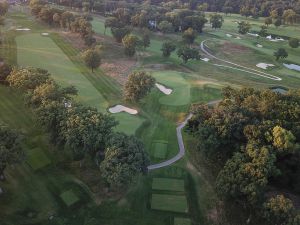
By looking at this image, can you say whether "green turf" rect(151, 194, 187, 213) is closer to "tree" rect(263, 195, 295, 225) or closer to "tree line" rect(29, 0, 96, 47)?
"tree" rect(263, 195, 295, 225)

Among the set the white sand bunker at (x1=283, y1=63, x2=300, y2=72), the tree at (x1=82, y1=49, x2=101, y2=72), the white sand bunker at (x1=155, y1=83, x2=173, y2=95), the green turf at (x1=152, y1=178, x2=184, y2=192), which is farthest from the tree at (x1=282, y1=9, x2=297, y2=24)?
the green turf at (x1=152, y1=178, x2=184, y2=192)

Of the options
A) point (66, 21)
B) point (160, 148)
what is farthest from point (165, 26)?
point (160, 148)

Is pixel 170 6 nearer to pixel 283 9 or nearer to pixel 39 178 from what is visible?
pixel 283 9

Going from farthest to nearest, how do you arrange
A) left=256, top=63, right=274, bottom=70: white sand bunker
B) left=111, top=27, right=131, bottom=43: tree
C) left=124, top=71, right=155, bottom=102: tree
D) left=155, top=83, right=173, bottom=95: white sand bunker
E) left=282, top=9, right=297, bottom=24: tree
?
left=282, top=9, right=297, bottom=24: tree, left=111, top=27, right=131, bottom=43: tree, left=256, top=63, right=274, bottom=70: white sand bunker, left=155, top=83, right=173, bottom=95: white sand bunker, left=124, top=71, right=155, bottom=102: tree

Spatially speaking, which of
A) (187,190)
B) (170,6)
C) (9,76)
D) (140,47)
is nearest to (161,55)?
(140,47)

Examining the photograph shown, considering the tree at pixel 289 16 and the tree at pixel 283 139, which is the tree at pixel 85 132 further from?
→ the tree at pixel 289 16

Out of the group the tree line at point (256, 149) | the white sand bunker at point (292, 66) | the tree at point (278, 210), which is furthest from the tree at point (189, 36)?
the tree at point (278, 210)
